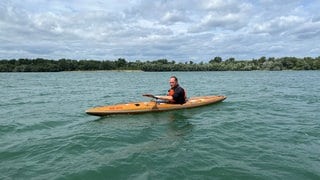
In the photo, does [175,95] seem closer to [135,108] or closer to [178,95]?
[178,95]

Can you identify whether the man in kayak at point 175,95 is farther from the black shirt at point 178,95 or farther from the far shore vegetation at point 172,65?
the far shore vegetation at point 172,65

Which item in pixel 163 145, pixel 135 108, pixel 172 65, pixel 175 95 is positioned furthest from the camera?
pixel 172 65

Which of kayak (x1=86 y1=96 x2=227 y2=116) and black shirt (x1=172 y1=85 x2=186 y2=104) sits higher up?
black shirt (x1=172 y1=85 x2=186 y2=104)

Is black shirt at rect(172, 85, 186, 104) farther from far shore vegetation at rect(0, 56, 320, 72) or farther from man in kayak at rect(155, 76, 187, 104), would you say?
far shore vegetation at rect(0, 56, 320, 72)

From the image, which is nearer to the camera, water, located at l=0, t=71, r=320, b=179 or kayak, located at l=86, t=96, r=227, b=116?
water, located at l=0, t=71, r=320, b=179

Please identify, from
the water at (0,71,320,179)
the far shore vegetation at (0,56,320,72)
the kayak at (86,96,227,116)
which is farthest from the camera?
the far shore vegetation at (0,56,320,72)

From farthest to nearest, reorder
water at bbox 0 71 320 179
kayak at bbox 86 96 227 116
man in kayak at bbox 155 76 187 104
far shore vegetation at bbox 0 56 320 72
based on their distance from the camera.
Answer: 1. far shore vegetation at bbox 0 56 320 72
2. man in kayak at bbox 155 76 187 104
3. kayak at bbox 86 96 227 116
4. water at bbox 0 71 320 179

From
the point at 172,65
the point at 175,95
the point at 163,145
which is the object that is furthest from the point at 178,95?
the point at 172,65

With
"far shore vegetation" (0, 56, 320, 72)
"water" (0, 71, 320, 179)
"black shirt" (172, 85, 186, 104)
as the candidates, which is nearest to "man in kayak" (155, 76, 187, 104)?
"black shirt" (172, 85, 186, 104)

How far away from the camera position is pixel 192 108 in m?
16.5

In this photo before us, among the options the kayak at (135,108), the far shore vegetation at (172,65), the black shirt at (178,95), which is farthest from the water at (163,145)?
the far shore vegetation at (172,65)

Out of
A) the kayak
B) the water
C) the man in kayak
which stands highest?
the man in kayak

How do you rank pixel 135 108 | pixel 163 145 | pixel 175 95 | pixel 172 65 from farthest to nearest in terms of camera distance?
pixel 172 65
pixel 175 95
pixel 135 108
pixel 163 145

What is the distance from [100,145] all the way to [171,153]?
7.20 feet
